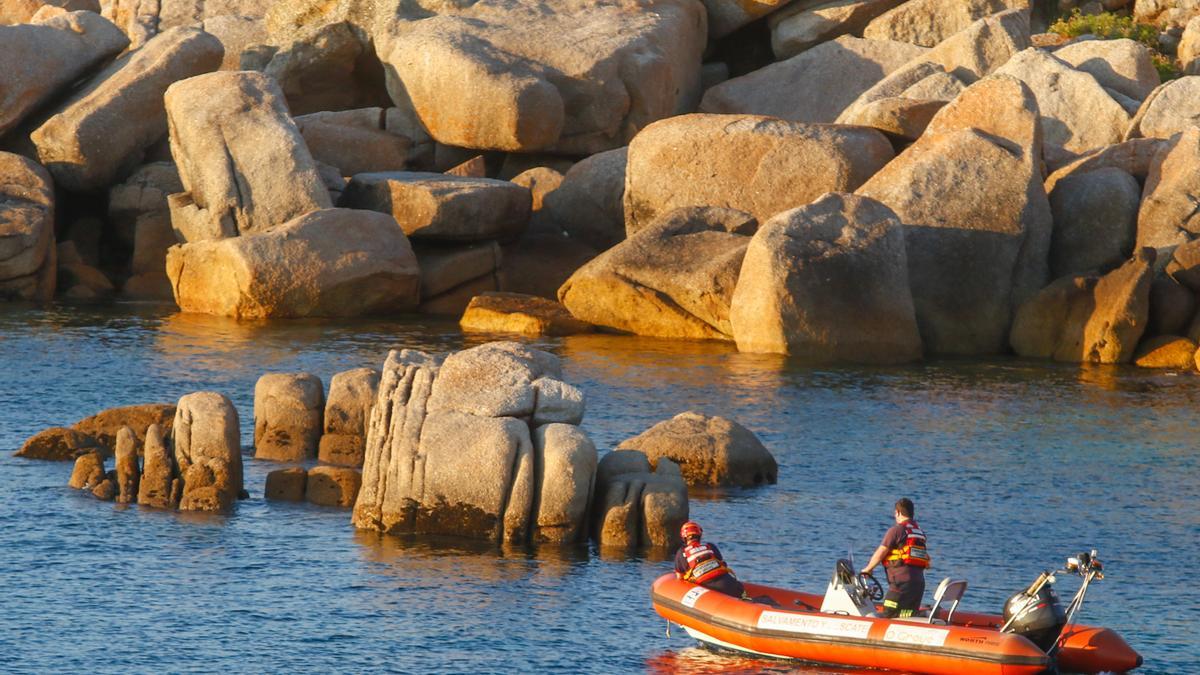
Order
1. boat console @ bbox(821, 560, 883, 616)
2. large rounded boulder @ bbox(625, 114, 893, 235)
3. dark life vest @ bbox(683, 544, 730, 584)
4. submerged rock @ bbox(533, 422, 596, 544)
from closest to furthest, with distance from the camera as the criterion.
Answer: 1. boat console @ bbox(821, 560, 883, 616)
2. dark life vest @ bbox(683, 544, 730, 584)
3. submerged rock @ bbox(533, 422, 596, 544)
4. large rounded boulder @ bbox(625, 114, 893, 235)

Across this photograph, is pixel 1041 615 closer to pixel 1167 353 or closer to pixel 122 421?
pixel 122 421

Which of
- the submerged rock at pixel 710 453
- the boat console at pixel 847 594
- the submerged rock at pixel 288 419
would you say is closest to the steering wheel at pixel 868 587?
the boat console at pixel 847 594

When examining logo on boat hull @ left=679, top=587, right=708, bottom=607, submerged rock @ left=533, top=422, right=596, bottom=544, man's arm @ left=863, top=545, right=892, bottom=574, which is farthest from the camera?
submerged rock @ left=533, top=422, right=596, bottom=544

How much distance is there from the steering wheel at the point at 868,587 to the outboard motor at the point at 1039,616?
1762 mm

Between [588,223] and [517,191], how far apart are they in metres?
3.02

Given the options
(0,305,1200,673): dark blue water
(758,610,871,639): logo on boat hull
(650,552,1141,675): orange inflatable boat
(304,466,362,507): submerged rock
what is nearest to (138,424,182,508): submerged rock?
(0,305,1200,673): dark blue water

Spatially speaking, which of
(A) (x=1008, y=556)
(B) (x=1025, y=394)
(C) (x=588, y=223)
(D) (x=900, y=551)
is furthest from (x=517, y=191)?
(D) (x=900, y=551)

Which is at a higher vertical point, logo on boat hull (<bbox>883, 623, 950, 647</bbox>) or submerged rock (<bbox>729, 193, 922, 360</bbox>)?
submerged rock (<bbox>729, 193, 922, 360</bbox>)

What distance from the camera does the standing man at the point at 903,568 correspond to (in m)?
21.2

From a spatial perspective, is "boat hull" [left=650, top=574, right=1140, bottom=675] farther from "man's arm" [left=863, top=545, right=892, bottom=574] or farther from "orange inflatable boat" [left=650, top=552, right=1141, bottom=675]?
"man's arm" [left=863, top=545, right=892, bottom=574]

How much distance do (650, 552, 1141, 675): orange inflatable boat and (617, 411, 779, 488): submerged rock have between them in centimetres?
761

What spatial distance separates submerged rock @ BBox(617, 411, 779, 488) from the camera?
1166 inches

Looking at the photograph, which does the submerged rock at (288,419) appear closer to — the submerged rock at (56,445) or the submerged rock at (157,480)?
the submerged rock at (56,445)

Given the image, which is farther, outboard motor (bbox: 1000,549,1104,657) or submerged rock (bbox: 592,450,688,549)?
submerged rock (bbox: 592,450,688,549)
